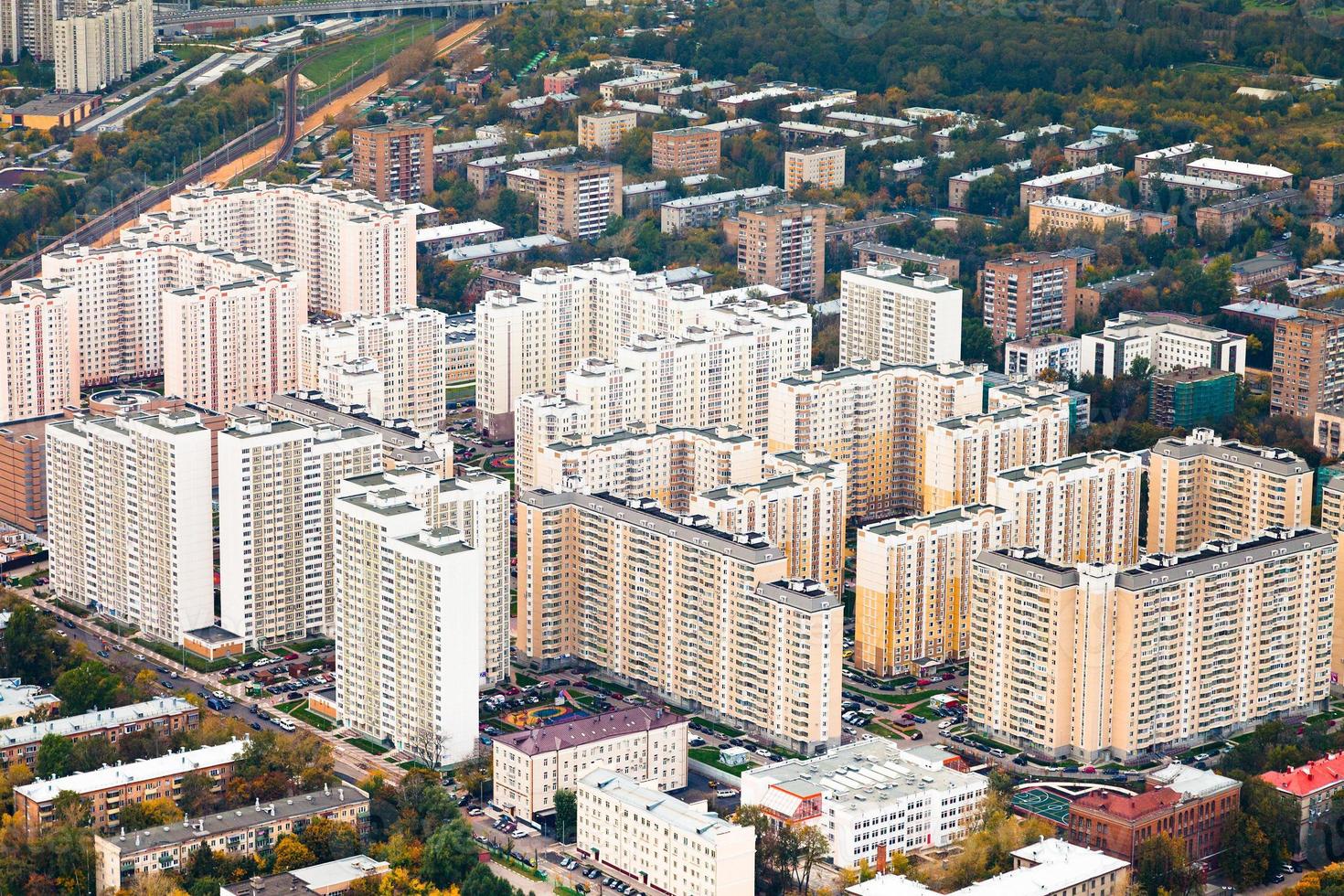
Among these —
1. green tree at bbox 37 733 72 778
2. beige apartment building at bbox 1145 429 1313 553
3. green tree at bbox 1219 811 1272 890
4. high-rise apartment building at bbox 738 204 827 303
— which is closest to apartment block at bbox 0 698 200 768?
green tree at bbox 37 733 72 778

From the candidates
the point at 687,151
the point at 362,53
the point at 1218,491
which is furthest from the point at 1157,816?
the point at 362,53

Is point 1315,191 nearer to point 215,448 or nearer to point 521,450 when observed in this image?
point 521,450

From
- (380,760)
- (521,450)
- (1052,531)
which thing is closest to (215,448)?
(521,450)

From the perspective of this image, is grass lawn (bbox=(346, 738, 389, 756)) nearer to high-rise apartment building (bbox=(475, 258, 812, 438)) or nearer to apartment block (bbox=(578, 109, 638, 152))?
high-rise apartment building (bbox=(475, 258, 812, 438))

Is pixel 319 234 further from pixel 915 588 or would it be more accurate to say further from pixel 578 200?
pixel 915 588

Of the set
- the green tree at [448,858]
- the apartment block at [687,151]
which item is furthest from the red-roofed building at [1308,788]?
the apartment block at [687,151]
